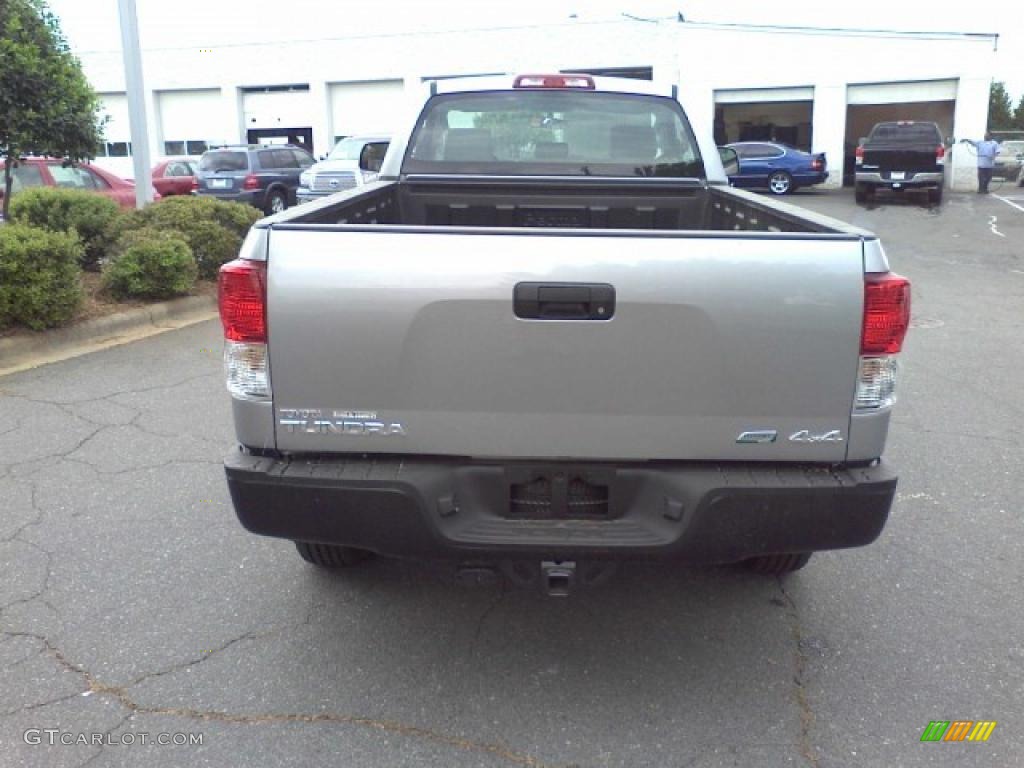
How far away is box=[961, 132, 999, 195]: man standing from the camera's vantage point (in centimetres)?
2655

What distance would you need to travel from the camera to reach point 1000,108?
68000mm

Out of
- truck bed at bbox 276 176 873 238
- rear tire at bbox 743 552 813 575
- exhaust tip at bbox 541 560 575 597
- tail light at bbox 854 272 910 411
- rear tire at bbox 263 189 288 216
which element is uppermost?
truck bed at bbox 276 176 873 238

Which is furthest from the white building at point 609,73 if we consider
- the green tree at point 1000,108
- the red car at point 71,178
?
the green tree at point 1000,108

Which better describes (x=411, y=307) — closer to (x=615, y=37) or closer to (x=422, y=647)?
(x=422, y=647)

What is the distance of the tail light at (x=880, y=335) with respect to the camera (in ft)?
8.71

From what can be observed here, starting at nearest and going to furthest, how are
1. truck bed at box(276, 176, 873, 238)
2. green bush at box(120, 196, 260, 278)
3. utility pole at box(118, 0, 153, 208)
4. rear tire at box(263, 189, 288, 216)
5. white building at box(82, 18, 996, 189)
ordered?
1. truck bed at box(276, 176, 873, 238)
2. green bush at box(120, 196, 260, 278)
3. utility pole at box(118, 0, 153, 208)
4. rear tire at box(263, 189, 288, 216)
5. white building at box(82, 18, 996, 189)

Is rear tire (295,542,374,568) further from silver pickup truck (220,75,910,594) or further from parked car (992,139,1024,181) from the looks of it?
parked car (992,139,1024,181)

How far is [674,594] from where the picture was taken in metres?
3.79

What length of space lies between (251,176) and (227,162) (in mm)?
775

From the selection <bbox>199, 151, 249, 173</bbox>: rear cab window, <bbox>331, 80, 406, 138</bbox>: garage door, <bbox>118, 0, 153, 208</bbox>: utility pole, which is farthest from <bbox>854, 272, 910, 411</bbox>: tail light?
<bbox>331, 80, 406, 138</bbox>: garage door

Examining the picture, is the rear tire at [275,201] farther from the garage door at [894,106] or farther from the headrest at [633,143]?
the garage door at [894,106]

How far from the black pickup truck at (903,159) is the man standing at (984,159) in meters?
4.54

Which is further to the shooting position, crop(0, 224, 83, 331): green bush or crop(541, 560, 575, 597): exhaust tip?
Result: crop(0, 224, 83, 331): green bush

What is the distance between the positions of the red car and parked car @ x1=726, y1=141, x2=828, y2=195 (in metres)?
18.5
